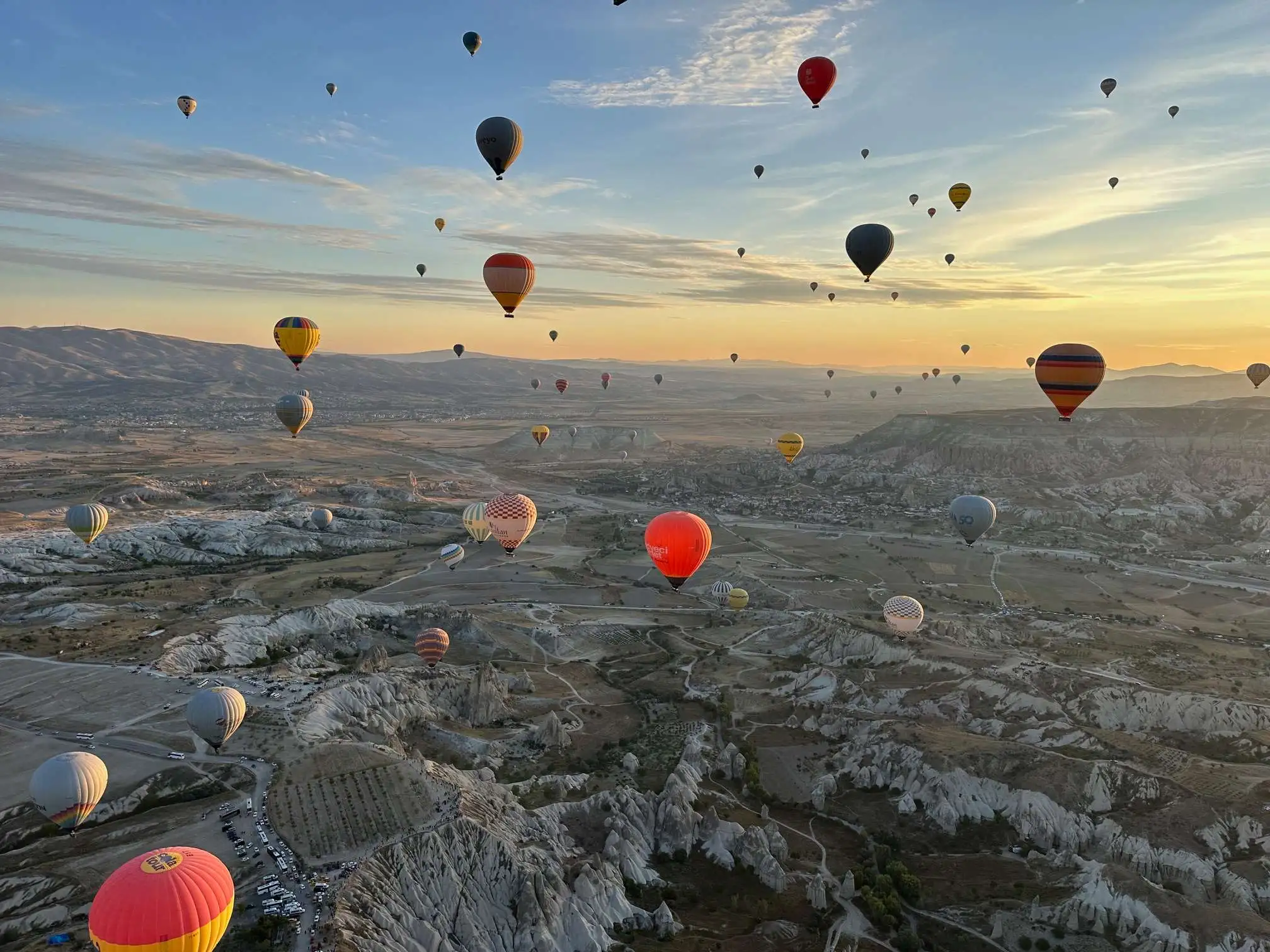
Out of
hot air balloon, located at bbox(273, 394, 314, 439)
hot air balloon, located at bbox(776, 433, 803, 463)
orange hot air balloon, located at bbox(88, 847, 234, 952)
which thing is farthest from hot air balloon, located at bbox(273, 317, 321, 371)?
hot air balloon, located at bbox(776, 433, 803, 463)

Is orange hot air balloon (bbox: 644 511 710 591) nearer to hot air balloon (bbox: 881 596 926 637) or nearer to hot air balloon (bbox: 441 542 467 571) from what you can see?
hot air balloon (bbox: 881 596 926 637)

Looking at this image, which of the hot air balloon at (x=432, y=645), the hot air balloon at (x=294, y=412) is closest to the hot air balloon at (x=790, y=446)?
the hot air balloon at (x=294, y=412)

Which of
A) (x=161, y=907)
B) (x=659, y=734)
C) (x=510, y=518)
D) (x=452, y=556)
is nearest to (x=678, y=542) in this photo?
(x=659, y=734)

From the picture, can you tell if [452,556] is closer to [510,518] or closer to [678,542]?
[510,518]

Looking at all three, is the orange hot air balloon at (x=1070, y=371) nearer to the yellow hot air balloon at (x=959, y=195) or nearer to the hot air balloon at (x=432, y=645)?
the yellow hot air balloon at (x=959, y=195)

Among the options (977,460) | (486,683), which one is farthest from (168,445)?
(977,460)

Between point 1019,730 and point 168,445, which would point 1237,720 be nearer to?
point 1019,730
